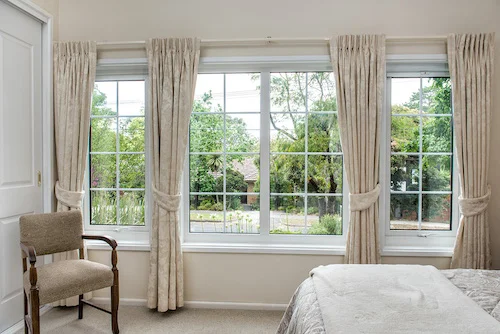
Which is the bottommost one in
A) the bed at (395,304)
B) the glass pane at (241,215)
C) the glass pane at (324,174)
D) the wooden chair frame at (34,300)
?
the wooden chair frame at (34,300)

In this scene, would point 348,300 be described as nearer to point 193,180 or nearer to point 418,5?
point 193,180

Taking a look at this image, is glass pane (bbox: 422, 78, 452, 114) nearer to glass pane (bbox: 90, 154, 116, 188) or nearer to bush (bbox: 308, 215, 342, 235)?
bush (bbox: 308, 215, 342, 235)

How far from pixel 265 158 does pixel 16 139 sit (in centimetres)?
203

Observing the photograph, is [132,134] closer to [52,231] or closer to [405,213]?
[52,231]

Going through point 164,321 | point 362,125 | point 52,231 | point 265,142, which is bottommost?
point 164,321

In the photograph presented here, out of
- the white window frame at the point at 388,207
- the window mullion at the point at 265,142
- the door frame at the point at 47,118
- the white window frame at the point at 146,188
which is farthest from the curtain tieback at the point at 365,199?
the door frame at the point at 47,118

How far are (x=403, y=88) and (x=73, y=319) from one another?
339 centimetres

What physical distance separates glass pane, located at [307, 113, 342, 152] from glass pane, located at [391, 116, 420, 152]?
19.5 inches

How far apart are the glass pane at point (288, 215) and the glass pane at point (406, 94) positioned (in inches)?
46.7

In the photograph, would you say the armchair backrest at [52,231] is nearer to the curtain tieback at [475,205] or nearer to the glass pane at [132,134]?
the glass pane at [132,134]

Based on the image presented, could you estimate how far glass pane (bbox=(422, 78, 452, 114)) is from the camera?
3.10 metres

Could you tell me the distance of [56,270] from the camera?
2.49 metres

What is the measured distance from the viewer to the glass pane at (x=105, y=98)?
10.9ft

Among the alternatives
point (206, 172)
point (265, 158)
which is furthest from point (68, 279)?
point (265, 158)
